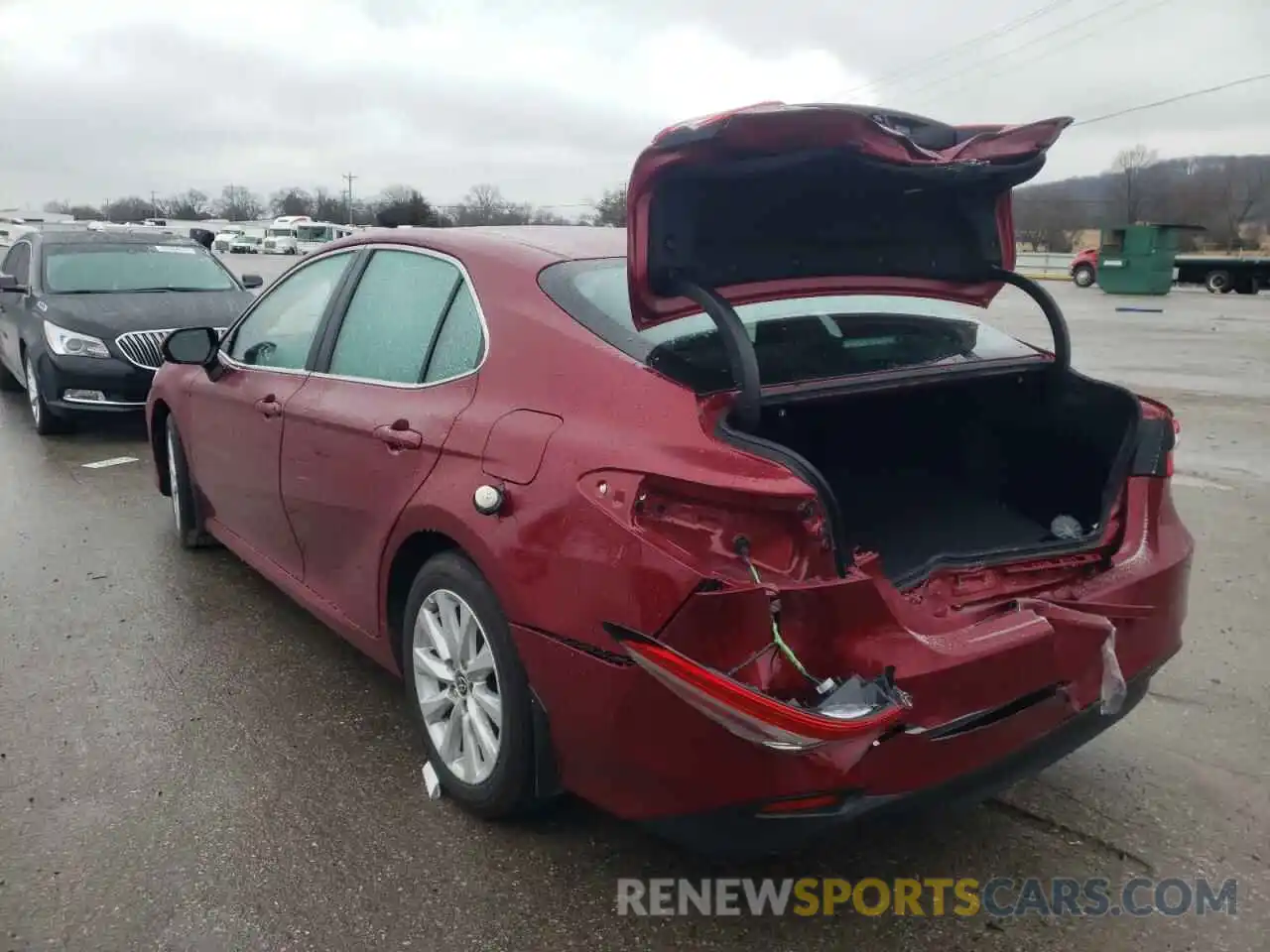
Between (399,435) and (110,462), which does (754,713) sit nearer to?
(399,435)

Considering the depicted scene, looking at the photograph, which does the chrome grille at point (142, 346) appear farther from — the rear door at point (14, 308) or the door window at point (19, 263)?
the door window at point (19, 263)

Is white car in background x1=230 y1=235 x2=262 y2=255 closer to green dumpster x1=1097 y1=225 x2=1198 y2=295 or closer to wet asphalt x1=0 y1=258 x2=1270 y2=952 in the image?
green dumpster x1=1097 y1=225 x2=1198 y2=295

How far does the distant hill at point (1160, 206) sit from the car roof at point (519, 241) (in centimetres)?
5044

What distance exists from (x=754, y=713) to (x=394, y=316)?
202 cm

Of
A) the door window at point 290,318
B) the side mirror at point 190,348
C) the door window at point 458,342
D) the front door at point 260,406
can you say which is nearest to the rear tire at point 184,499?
the front door at point 260,406

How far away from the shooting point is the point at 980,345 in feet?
11.0

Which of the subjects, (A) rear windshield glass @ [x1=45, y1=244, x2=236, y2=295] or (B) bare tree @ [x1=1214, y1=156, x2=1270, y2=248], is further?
(B) bare tree @ [x1=1214, y1=156, x2=1270, y2=248]

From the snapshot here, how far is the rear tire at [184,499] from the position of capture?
5200 mm

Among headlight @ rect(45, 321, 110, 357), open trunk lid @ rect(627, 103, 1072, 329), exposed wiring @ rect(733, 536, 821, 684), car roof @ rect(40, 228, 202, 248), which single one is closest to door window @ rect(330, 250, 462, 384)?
open trunk lid @ rect(627, 103, 1072, 329)

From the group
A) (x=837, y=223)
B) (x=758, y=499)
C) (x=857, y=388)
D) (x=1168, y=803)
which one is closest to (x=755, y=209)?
(x=837, y=223)

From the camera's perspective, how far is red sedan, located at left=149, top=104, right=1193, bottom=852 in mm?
2262

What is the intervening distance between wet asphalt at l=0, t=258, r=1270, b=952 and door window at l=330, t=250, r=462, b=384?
1.19m

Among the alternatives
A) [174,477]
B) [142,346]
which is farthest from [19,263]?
[174,477]

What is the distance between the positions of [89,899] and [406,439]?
56.0 inches
